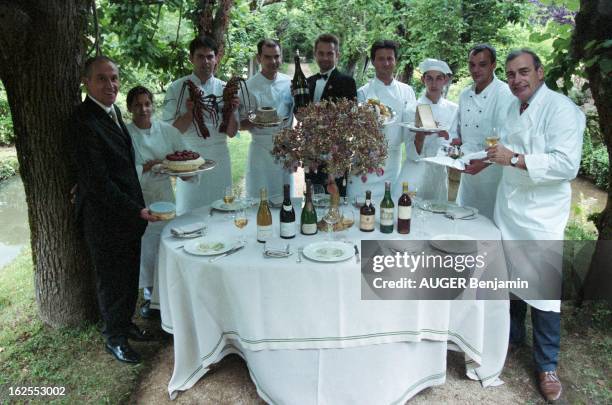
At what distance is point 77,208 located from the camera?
3080mm

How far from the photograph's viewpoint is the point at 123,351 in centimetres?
326

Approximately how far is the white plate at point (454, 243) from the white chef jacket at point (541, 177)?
0.51m

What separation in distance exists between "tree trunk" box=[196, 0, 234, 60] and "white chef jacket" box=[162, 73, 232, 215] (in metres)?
1.30

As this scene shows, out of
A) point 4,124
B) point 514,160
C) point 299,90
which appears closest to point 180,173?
point 299,90

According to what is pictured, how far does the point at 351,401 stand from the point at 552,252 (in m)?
1.58

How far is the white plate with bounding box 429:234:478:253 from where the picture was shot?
2.60 m

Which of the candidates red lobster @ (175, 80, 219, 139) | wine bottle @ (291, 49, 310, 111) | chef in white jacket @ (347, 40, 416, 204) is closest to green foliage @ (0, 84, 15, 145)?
red lobster @ (175, 80, 219, 139)

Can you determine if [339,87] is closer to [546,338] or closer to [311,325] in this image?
[311,325]

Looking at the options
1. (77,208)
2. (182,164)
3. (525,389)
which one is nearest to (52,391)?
(77,208)

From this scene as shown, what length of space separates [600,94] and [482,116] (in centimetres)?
85

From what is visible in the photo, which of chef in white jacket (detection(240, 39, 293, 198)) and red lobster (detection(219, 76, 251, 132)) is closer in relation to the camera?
red lobster (detection(219, 76, 251, 132))

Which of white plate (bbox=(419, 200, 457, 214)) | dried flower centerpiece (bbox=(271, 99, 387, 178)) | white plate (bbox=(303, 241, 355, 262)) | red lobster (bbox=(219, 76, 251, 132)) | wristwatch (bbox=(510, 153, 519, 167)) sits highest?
red lobster (bbox=(219, 76, 251, 132))

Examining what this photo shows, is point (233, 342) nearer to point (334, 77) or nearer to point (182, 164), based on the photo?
point (182, 164)

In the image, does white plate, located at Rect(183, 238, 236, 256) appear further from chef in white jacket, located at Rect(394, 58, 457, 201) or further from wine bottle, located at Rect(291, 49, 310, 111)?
chef in white jacket, located at Rect(394, 58, 457, 201)
